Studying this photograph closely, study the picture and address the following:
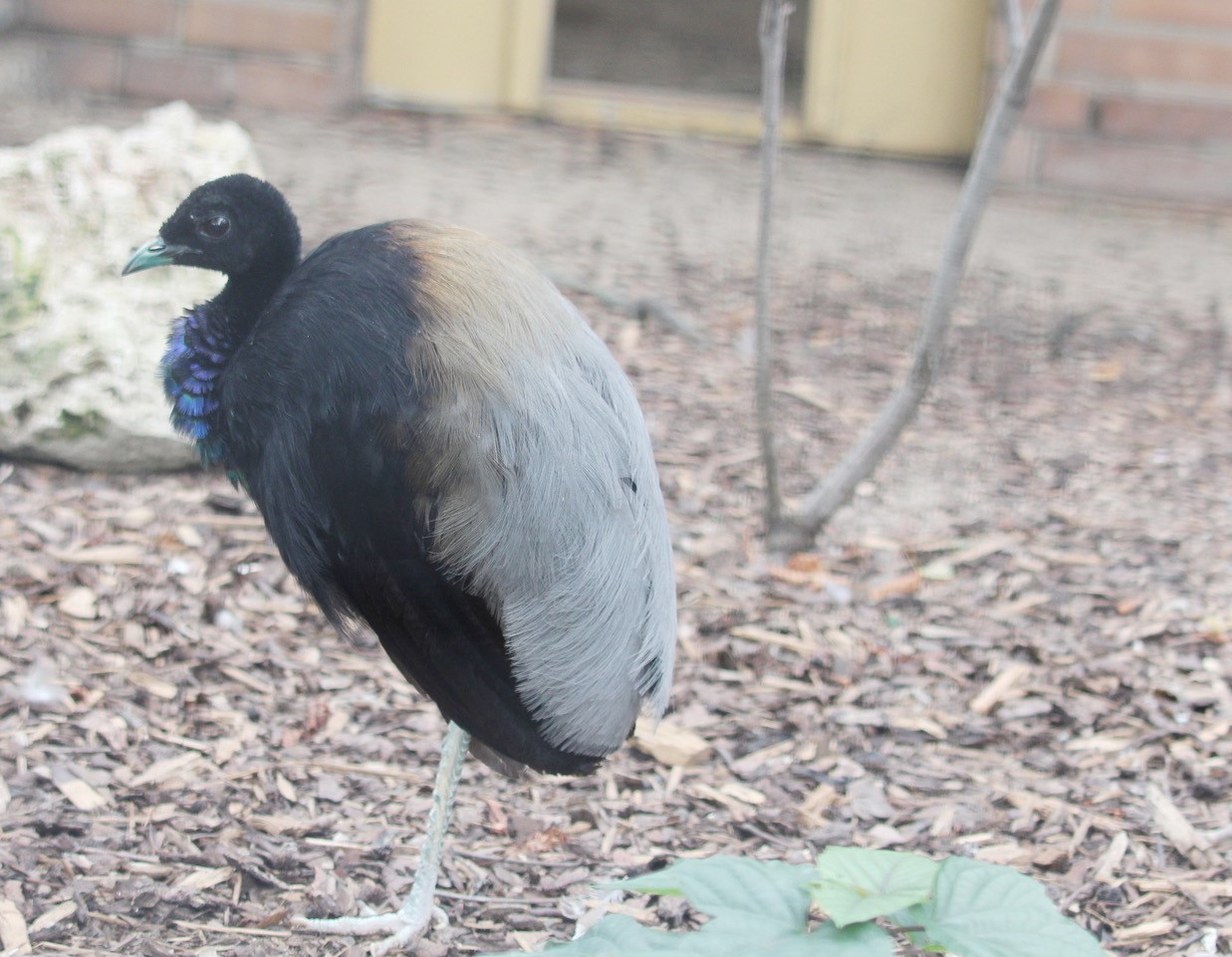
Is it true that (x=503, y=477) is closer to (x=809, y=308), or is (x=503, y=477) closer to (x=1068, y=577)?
(x=1068, y=577)

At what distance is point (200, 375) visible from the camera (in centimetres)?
273

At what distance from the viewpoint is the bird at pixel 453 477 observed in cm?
246

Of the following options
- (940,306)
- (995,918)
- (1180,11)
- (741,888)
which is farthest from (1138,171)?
(741,888)

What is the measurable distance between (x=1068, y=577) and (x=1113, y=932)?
1.51m

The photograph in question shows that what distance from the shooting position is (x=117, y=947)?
2.60m

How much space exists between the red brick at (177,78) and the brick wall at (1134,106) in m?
4.18

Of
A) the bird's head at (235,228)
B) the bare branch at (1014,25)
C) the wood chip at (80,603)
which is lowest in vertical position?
the wood chip at (80,603)

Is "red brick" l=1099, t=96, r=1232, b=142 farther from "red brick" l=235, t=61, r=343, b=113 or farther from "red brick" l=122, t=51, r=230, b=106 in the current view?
"red brick" l=122, t=51, r=230, b=106

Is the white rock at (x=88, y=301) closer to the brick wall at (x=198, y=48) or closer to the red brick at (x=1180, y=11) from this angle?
the brick wall at (x=198, y=48)

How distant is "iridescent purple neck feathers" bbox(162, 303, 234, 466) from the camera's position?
8.93 ft

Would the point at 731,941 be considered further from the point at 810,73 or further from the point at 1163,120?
the point at 810,73

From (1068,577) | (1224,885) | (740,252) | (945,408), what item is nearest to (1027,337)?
(945,408)

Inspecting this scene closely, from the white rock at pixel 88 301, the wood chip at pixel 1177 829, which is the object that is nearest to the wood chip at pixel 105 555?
the white rock at pixel 88 301

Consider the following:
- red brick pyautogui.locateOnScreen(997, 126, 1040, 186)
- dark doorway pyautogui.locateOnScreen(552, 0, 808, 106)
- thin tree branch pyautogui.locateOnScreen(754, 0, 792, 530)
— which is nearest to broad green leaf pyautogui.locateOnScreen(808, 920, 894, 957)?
thin tree branch pyautogui.locateOnScreen(754, 0, 792, 530)
